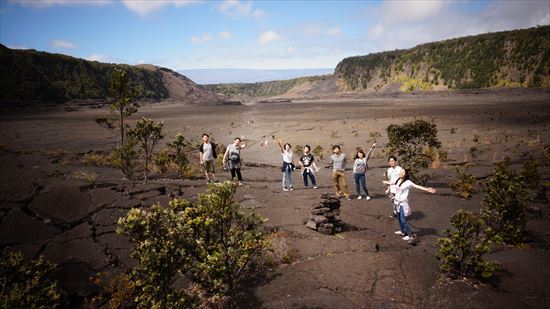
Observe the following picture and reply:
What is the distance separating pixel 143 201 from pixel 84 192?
206 centimetres

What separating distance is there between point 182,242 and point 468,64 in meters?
86.2

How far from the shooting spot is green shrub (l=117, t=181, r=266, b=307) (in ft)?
14.5

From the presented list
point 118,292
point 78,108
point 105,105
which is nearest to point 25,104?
point 78,108

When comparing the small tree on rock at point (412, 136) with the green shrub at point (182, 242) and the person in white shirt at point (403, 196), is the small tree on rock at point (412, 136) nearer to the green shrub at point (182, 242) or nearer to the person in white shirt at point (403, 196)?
the person in white shirt at point (403, 196)

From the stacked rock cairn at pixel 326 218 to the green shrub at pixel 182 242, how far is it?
357cm

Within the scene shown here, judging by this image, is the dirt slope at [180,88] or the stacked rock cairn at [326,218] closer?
the stacked rock cairn at [326,218]

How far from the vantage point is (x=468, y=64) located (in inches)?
2911

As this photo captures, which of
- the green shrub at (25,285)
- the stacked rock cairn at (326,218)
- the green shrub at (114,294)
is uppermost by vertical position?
the green shrub at (25,285)

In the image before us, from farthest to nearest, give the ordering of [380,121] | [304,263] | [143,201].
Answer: [380,121]
[143,201]
[304,263]

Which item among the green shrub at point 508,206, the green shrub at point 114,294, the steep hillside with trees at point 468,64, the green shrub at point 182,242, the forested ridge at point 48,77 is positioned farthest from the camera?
the steep hillside with trees at point 468,64

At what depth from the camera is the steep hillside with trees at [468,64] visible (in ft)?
206

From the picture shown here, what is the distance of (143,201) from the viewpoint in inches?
412

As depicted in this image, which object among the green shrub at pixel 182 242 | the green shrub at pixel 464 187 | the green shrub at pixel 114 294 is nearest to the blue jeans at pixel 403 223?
the green shrub at pixel 182 242

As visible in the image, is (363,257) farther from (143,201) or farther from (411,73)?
(411,73)
